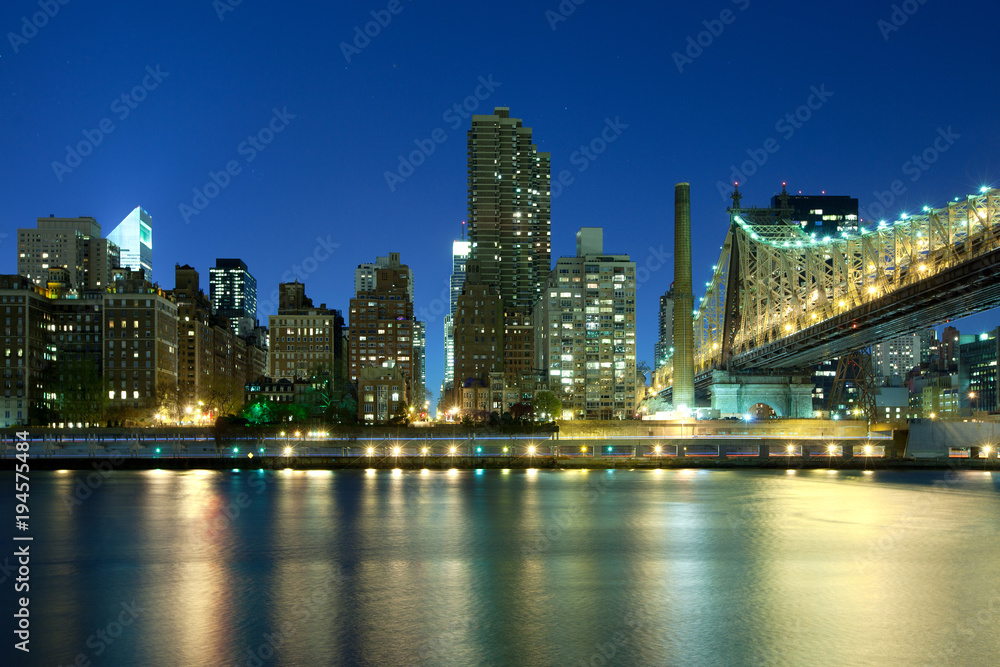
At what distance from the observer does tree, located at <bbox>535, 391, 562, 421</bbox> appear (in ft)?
493

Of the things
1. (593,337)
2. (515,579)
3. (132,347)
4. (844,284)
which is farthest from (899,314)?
(132,347)

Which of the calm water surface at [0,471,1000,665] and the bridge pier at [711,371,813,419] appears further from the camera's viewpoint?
the bridge pier at [711,371,813,419]

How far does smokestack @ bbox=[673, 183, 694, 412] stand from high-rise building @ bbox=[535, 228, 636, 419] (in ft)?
212

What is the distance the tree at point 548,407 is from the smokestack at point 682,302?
30.7 meters

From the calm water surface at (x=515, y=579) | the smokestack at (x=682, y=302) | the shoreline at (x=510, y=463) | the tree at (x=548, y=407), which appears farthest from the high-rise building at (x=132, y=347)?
the calm water surface at (x=515, y=579)

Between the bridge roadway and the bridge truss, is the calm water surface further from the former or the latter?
the bridge truss

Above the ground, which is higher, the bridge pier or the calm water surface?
the bridge pier

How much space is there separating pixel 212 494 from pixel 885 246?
197ft

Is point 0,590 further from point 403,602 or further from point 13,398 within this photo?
point 13,398

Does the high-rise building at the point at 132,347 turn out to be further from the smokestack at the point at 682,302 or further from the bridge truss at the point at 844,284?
the bridge truss at the point at 844,284

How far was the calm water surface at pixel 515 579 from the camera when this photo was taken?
17984 millimetres

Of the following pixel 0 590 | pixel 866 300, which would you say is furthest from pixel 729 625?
pixel 866 300

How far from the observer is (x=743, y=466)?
69000 millimetres

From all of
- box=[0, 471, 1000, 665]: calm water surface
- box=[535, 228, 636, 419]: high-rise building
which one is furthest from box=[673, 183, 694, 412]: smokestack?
box=[0, 471, 1000, 665]: calm water surface
